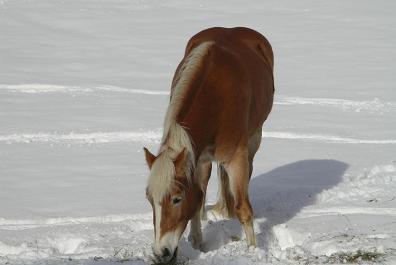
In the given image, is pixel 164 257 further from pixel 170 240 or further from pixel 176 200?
pixel 176 200

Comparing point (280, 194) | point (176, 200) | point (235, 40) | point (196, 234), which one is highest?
point (235, 40)

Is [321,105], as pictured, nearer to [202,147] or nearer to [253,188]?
[253,188]

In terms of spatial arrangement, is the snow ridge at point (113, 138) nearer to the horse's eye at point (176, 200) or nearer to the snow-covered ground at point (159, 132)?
the snow-covered ground at point (159, 132)

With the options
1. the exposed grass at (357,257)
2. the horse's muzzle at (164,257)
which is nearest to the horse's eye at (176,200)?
the horse's muzzle at (164,257)

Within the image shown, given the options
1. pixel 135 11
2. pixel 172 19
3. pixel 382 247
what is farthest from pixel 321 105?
pixel 135 11

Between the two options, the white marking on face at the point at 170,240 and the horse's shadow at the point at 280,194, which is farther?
the horse's shadow at the point at 280,194

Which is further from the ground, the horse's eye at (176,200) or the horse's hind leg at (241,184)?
the horse's eye at (176,200)

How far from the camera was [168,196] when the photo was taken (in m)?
4.25

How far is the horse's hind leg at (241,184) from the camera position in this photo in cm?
514

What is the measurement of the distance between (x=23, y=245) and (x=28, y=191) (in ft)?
6.37

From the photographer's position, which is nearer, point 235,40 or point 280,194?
point 235,40

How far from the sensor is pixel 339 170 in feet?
25.4

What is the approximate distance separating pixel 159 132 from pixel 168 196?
5252 mm

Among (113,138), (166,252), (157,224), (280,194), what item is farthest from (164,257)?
(113,138)
